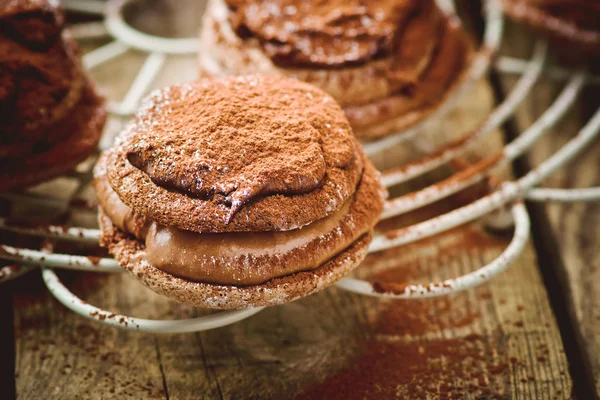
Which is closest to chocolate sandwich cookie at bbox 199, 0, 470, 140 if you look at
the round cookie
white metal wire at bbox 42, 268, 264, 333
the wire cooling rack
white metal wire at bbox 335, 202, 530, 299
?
the wire cooling rack

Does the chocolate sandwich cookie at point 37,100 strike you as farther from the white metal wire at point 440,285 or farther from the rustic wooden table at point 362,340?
the white metal wire at point 440,285

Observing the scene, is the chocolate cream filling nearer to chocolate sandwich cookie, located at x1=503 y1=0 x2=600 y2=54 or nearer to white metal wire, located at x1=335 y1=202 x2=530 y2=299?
white metal wire, located at x1=335 y1=202 x2=530 y2=299

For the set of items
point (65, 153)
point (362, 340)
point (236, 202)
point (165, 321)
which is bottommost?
point (362, 340)

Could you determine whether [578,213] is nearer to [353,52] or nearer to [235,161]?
[353,52]

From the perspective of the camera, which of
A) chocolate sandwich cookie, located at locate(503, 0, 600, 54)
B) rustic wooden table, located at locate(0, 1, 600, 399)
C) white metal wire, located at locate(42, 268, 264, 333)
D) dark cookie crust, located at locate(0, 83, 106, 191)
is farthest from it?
chocolate sandwich cookie, located at locate(503, 0, 600, 54)

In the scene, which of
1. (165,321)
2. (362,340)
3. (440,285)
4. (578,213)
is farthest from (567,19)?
(165,321)
